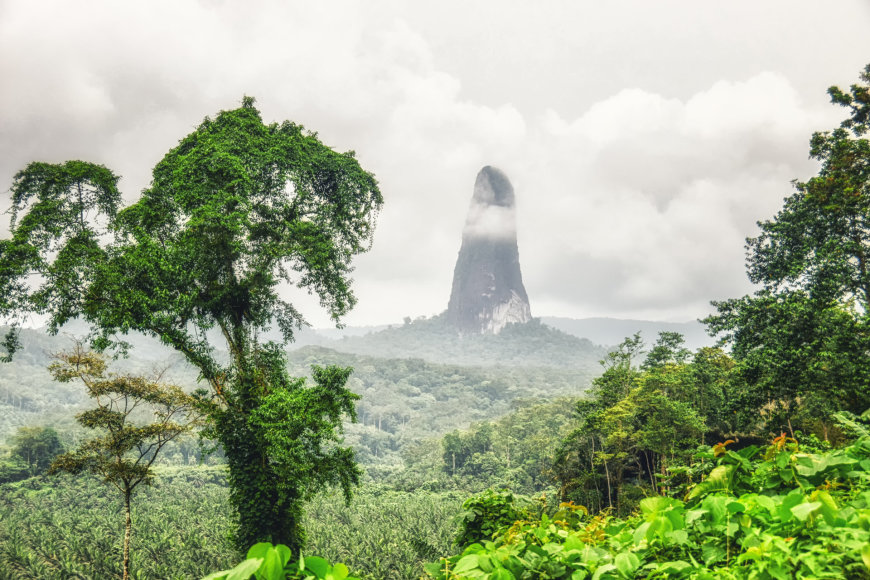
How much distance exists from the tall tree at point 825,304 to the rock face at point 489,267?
15422 centimetres

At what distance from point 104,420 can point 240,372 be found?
4947 mm

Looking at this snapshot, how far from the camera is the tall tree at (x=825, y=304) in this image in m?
8.95

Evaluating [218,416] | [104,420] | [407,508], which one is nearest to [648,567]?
[218,416]

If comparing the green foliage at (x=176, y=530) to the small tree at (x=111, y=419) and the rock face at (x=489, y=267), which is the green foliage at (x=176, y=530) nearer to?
the small tree at (x=111, y=419)

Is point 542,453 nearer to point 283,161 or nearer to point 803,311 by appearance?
point 803,311

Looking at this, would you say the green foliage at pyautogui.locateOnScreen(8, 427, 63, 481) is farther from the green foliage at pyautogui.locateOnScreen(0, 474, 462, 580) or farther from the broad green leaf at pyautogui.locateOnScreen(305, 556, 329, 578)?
the broad green leaf at pyautogui.locateOnScreen(305, 556, 329, 578)

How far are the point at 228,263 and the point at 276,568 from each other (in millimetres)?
9674

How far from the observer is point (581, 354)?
15538cm

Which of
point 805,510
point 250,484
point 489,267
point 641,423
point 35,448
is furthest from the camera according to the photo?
point 489,267

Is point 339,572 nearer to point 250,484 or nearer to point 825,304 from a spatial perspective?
point 250,484

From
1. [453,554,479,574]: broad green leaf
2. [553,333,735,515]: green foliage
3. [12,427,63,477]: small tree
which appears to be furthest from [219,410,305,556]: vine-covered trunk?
[12,427,63,477]: small tree

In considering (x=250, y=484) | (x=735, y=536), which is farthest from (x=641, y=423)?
(x=735, y=536)

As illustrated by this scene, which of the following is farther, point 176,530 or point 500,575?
point 176,530

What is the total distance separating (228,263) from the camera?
9516 mm
